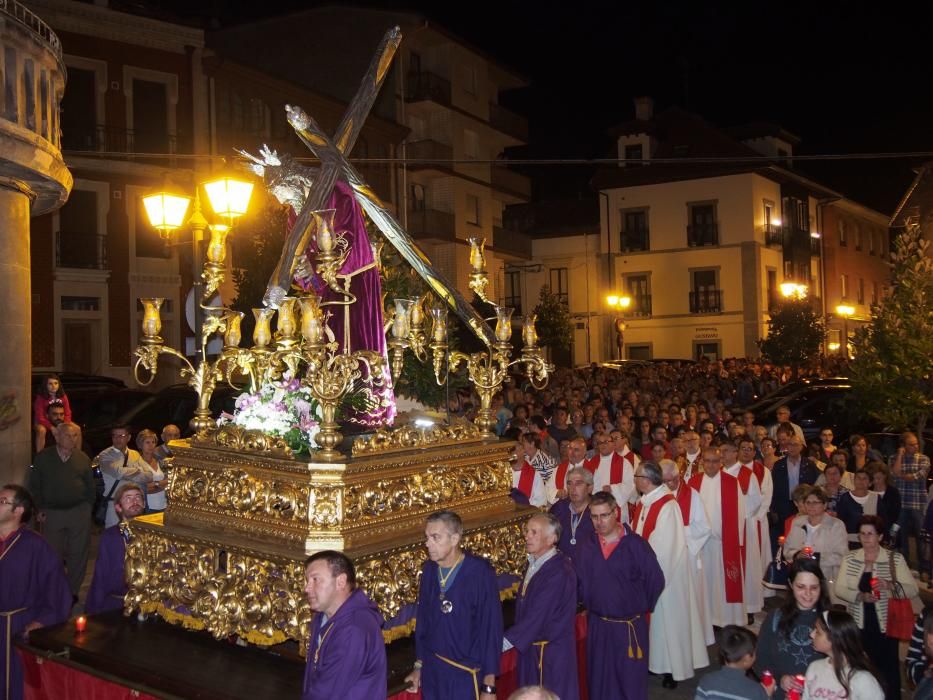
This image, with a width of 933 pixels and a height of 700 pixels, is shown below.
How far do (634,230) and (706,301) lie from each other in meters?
4.28

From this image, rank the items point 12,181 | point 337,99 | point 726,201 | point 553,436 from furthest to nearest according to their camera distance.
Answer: point 726,201, point 337,99, point 553,436, point 12,181

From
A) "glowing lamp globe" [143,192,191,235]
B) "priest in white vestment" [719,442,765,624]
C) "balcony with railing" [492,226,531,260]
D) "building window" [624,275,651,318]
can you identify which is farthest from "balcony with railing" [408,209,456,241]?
"priest in white vestment" [719,442,765,624]

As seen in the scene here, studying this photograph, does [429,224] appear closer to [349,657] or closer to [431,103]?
[431,103]

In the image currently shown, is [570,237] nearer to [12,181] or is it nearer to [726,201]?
[726,201]

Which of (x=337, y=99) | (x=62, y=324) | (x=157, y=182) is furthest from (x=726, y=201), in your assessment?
(x=62, y=324)

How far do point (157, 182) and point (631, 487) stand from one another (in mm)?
17279

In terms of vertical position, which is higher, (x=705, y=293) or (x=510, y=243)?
(x=510, y=243)

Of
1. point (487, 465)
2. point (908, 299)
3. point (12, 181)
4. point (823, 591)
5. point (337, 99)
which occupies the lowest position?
point (823, 591)

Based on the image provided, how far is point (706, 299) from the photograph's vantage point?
37844 millimetres

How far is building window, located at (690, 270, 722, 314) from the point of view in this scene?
37.6 metres

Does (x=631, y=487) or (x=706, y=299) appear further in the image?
(x=706, y=299)

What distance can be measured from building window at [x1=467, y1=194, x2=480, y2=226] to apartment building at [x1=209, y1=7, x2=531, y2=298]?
4 cm

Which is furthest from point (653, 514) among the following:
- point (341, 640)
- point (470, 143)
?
point (470, 143)

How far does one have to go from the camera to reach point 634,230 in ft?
128
